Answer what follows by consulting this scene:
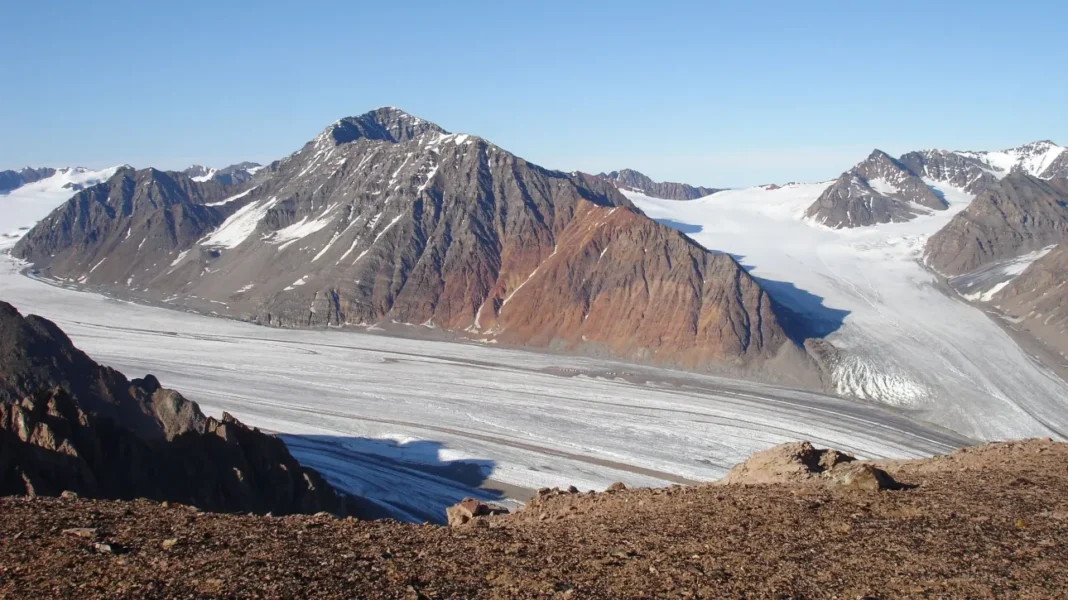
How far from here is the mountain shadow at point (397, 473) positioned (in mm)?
38891

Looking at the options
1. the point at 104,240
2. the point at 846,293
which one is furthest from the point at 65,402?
→ the point at 104,240

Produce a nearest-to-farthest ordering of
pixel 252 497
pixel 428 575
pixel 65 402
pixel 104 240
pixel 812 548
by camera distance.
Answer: pixel 428 575
pixel 812 548
pixel 65 402
pixel 252 497
pixel 104 240

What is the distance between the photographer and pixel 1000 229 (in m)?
130

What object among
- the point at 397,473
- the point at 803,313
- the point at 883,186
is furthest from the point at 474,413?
the point at 883,186

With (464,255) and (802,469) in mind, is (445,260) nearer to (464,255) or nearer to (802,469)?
(464,255)

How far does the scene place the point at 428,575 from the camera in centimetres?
1064

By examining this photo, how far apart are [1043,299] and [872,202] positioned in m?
85.0

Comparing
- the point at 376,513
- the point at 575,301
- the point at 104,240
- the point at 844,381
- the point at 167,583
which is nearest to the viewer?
the point at 167,583

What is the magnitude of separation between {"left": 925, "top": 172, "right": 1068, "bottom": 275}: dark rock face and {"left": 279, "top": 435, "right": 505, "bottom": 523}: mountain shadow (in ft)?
332

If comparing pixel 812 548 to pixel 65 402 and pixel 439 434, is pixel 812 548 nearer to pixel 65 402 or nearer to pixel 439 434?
pixel 65 402

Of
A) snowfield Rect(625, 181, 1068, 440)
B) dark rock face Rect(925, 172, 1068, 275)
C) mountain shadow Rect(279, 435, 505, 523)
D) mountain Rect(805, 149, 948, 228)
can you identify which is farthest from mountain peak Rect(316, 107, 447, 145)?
mountain shadow Rect(279, 435, 505, 523)

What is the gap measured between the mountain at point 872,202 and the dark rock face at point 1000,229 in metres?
28.4

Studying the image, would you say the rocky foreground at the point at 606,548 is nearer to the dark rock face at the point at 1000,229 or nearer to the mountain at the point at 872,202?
the dark rock face at the point at 1000,229

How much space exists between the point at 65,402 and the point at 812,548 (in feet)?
82.7
